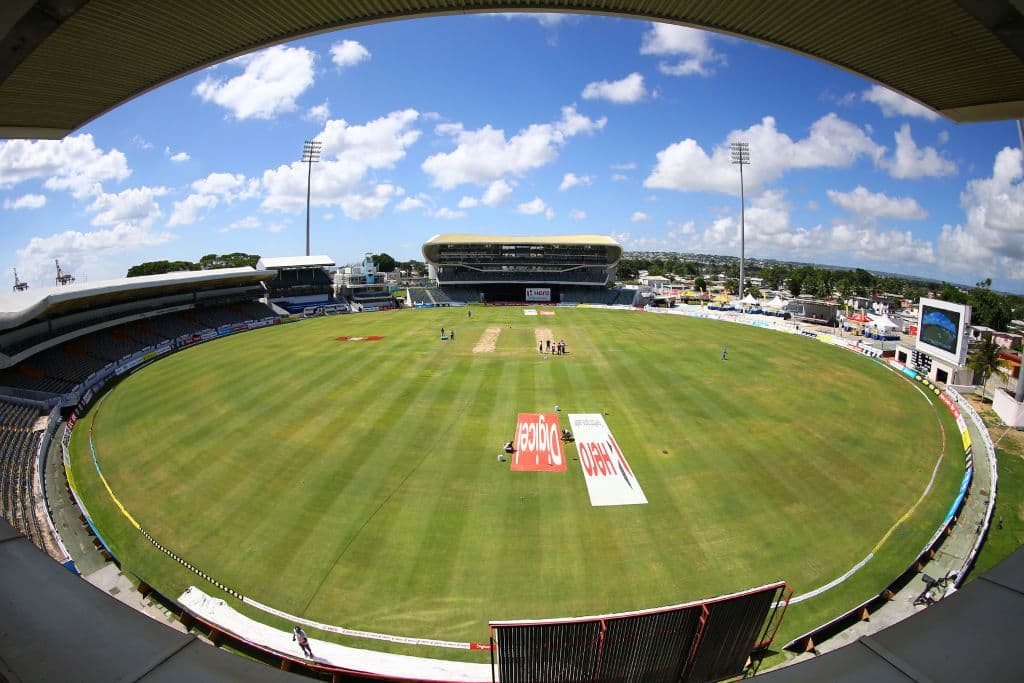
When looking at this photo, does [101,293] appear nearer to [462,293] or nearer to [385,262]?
[462,293]

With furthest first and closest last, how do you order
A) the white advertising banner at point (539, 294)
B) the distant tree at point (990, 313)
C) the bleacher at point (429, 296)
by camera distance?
1. the white advertising banner at point (539, 294)
2. the bleacher at point (429, 296)
3. the distant tree at point (990, 313)

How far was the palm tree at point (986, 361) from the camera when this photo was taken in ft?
98.8

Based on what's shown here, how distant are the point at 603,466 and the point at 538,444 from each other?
3183 millimetres

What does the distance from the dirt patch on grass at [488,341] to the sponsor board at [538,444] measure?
1485 centimetres

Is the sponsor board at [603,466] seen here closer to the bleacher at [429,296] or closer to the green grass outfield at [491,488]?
the green grass outfield at [491,488]

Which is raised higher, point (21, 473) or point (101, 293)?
point (101, 293)

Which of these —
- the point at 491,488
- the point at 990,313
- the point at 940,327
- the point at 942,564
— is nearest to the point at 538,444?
the point at 491,488

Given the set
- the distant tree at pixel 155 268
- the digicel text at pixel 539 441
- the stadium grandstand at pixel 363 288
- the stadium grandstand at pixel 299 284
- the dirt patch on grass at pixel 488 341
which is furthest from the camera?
the distant tree at pixel 155 268

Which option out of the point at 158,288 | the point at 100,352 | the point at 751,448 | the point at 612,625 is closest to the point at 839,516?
the point at 751,448

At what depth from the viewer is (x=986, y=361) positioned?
30.3m

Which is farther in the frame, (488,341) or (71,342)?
(488,341)

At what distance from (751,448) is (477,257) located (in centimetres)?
6092

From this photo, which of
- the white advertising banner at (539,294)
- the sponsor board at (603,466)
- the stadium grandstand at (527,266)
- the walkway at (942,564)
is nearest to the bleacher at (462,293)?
the stadium grandstand at (527,266)

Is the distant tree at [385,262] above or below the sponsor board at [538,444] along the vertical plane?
above
